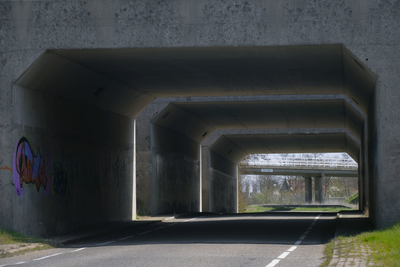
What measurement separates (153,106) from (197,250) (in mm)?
14720

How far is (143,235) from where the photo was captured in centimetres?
1716

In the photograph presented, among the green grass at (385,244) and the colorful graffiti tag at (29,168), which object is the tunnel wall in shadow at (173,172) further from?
the green grass at (385,244)

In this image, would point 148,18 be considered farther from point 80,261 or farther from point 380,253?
point 380,253

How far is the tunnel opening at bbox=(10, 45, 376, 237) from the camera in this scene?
15594mm

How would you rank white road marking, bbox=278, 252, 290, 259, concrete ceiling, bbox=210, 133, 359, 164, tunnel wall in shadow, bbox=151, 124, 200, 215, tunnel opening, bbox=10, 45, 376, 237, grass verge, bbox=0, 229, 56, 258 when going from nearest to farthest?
white road marking, bbox=278, 252, 290, 259
grass verge, bbox=0, 229, 56, 258
tunnel opening, bbox=10, 45, 376, 237
tunnel wall in shadow, bbox=151, 124, 200, 215
concrete ceiling, bbox=210, 133, 359, 164

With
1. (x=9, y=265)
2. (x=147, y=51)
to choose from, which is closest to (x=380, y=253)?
(x=9, y=265)

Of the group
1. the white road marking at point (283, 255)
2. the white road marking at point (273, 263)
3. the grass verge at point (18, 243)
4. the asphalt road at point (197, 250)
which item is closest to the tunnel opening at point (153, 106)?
the grass verge at point (18, 243)

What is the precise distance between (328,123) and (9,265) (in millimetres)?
26077

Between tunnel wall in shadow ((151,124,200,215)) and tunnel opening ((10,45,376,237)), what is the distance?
0.17 ft

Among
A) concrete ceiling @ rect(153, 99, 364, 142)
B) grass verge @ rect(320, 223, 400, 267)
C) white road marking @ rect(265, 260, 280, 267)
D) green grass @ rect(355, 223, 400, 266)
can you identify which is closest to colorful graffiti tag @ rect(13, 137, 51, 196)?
white road marking @ rect(265, 260, 280, 267)

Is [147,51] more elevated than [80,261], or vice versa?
[147,51]

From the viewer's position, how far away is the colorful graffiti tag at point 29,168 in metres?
14.7

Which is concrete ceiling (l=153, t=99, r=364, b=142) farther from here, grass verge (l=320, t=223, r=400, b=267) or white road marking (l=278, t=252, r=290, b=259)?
white road marking (l=278, t=252, r=290, b=259)

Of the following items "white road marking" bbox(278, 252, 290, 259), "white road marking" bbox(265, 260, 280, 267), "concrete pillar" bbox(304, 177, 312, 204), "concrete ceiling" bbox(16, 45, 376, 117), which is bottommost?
"white road marking" bbox(278, 252, 290, 259)
